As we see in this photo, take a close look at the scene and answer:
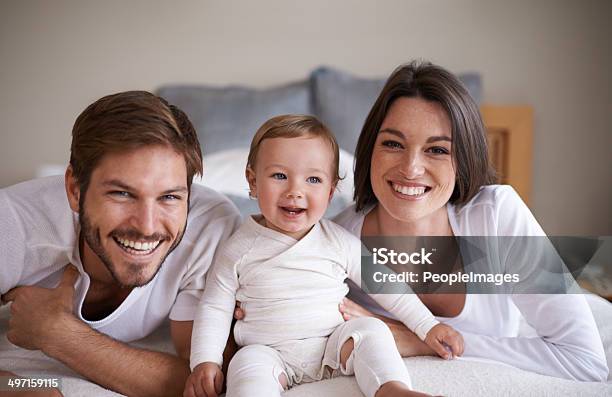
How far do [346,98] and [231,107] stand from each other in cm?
43

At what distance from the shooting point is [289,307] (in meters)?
0.90

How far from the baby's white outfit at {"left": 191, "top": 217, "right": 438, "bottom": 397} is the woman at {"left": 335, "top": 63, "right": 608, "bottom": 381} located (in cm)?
5

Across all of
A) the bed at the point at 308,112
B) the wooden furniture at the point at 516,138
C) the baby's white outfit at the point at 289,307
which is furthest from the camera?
the wooden furniture at the point at 516,138

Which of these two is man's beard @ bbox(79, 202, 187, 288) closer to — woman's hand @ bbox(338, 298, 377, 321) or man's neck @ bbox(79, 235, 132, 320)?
man's neck @ bbox(79, 235, 132, 320)

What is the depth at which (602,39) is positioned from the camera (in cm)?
211

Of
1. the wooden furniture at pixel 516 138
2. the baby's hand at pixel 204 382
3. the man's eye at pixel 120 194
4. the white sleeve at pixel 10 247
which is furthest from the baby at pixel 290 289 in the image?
the wooden furniture at pixel 516 138

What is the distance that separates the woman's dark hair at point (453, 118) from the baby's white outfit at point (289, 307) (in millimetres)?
211

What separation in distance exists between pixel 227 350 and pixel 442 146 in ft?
1.65

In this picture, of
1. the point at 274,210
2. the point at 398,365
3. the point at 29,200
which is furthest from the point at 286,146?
the point at 29,200

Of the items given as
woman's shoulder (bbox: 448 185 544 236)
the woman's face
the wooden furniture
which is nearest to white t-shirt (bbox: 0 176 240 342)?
the woman's face

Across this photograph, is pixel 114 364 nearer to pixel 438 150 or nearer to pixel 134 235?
pixel 134 235

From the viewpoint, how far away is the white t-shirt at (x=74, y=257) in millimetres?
967

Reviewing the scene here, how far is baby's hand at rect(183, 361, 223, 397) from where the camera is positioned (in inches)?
32.6

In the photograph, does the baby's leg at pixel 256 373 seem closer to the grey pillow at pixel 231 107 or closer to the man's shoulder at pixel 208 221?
the man's shoulder at pixel 208 221
